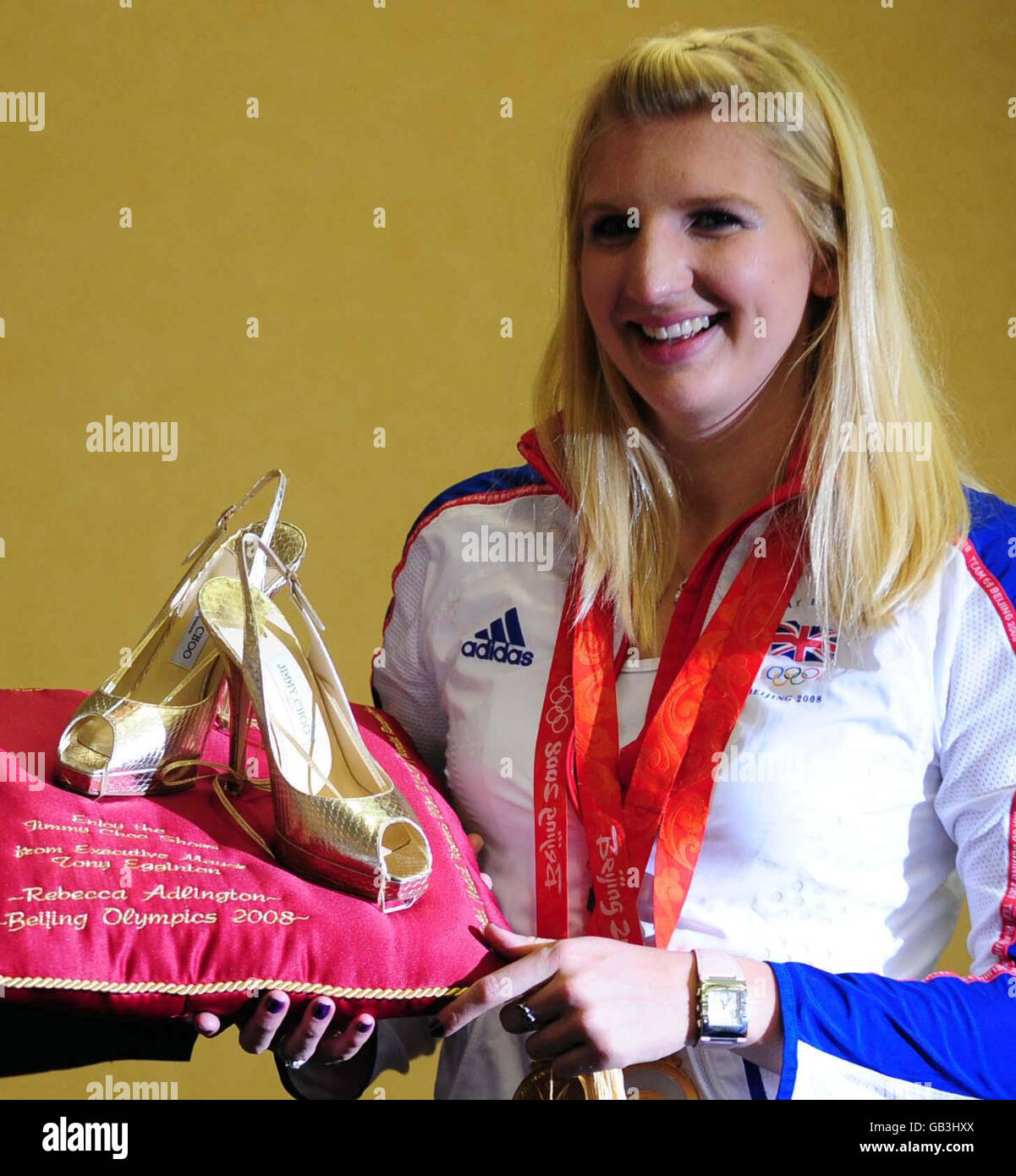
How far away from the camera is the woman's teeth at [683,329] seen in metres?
1.26

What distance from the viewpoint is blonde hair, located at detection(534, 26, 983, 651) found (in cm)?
125

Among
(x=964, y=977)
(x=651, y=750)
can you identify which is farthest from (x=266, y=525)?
(x=964, y=977)

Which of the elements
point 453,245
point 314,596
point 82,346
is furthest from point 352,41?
point 314,596

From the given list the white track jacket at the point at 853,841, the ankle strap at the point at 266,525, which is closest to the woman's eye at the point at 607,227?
the white track jacket at the point at 853,841

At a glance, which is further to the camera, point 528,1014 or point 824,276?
point 824,276

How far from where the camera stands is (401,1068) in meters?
1.40

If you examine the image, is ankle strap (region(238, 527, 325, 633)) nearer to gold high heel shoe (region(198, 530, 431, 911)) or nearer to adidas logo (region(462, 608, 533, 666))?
gold high heel shoe (region(198, 530, 431, 911))

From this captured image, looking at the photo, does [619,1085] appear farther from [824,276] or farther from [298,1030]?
[824,276]

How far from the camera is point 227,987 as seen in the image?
3.43 feet

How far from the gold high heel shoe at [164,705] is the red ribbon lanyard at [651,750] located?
0.99 ft

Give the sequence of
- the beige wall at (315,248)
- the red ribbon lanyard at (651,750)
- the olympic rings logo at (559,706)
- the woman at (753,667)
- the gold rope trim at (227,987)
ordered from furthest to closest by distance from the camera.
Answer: the beige wall at (315,248) → the olympic rings logo at (559,706) → the red ribbon lanyard at (651,750) → the woman at (753,667) → the gold rope trim at (227,987)

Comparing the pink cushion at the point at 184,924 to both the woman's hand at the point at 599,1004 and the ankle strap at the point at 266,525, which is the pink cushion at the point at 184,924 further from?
the ankle strap at the point at 266,525

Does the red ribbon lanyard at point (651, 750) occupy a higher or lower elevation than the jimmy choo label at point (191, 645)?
lower

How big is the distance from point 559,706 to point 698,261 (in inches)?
17.3
